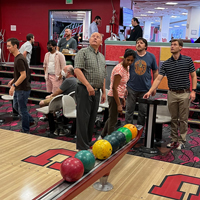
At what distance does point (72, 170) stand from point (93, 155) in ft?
1.26

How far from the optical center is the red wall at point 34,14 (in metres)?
9.74

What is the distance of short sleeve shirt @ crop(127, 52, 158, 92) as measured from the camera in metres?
4.14

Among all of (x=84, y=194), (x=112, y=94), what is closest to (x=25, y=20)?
(x=112, y=94)

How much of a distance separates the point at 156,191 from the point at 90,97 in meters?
1.31

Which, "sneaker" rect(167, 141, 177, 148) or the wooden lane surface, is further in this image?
"sneaker" rect(167, 141, 177, 148)

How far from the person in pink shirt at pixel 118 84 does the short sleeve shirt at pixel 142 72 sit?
0.53m

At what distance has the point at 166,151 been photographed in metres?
4.03

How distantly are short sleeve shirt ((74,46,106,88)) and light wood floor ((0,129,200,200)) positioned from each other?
111 centimetres

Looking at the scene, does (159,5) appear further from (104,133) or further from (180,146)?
(104,133)

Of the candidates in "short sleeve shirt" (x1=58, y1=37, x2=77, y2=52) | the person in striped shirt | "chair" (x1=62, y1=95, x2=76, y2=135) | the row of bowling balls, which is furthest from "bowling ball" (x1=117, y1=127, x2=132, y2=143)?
"short sleeve shirt" (x1=58, y1=37, x2=77, y2=52)

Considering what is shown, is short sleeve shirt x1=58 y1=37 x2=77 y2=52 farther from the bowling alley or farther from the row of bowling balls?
the row of bowling balls

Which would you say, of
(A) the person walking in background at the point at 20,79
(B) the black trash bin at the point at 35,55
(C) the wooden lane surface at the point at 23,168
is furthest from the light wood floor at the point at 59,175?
(B) the black trash bin at the point at 35,55

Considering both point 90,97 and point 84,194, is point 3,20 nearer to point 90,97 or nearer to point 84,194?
point 90,97

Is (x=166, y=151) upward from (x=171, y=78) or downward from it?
downward
